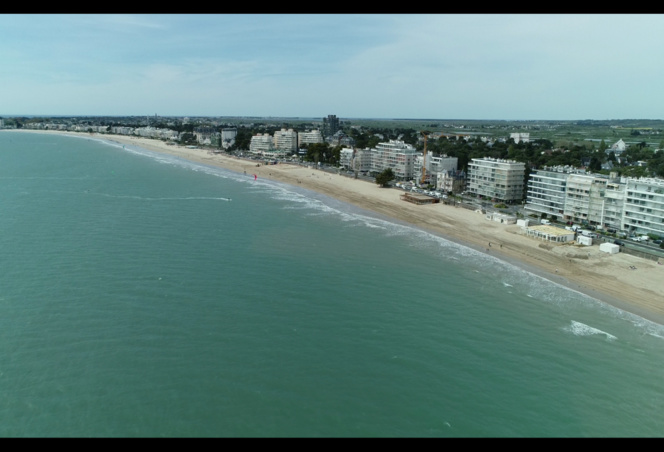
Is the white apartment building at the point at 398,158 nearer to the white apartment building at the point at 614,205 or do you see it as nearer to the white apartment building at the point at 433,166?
the white apartment building at the point at 433,166

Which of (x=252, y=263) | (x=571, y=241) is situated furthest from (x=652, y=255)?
(x=252, y=263)

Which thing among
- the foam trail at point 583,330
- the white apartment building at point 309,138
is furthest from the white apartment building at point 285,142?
the foam trail at point 583,330

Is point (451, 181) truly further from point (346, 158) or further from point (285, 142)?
point (285, 142)

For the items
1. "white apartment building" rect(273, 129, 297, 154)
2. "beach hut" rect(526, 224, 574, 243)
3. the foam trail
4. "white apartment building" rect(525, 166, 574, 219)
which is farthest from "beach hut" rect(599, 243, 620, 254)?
Answer: "white apartment building" rect(273, 129, 297, 154)

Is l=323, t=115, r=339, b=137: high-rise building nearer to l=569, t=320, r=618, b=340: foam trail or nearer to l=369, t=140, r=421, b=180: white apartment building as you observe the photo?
l=369, t=140, r=421, b=180: white apartment building

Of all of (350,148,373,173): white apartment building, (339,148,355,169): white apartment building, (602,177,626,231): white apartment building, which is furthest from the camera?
(339,148,355,169): white apartment building
